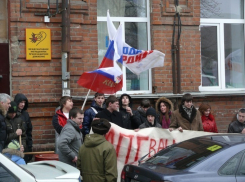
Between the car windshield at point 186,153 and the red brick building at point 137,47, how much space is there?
3728 mm

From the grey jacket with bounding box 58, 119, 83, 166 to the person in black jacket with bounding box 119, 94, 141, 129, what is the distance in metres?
1.41

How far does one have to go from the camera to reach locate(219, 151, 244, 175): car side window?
5.74 meters

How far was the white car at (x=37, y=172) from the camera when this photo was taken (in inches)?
184

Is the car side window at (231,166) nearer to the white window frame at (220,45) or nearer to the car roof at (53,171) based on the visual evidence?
the car roof at (53,171)

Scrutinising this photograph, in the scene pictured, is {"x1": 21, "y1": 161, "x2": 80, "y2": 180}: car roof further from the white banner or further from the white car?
the white banner

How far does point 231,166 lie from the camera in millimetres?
5809

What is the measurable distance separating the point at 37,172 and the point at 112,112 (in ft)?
10.2

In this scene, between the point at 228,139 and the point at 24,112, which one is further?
the point at 24,112

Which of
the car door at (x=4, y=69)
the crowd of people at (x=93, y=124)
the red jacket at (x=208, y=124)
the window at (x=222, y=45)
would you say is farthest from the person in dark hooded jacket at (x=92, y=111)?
the window at (x=222, y=45)

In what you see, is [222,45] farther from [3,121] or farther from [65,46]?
[3,121]

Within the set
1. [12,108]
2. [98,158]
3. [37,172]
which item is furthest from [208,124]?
[37,172]

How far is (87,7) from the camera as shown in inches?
397

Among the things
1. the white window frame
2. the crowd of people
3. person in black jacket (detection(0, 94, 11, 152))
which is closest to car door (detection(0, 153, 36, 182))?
the crowd of people

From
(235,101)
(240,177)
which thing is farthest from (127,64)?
(240,177)
